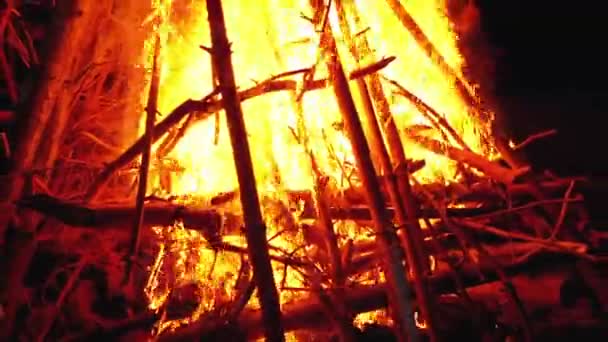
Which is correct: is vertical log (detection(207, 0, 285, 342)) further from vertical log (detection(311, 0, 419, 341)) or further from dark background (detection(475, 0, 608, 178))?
dark background (detection(475, 0, 608, 178))

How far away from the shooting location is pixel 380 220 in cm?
288

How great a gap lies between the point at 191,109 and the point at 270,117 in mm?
1293

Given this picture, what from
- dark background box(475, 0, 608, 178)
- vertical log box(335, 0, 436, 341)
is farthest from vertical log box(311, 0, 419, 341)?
dark background box(475, 0, 608, 178)

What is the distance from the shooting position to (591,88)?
20.6 ft

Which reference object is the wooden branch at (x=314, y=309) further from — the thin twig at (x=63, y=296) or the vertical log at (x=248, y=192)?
the vertical log at (x=248, y=192)

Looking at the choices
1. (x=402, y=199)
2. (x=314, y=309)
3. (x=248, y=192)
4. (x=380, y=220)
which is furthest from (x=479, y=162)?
(x=248, y=192)

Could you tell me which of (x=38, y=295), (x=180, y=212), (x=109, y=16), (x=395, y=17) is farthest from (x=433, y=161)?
(x=38, y=295)

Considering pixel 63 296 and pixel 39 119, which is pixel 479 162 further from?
pixel 39 119

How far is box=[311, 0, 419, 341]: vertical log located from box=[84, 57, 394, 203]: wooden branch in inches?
6.7

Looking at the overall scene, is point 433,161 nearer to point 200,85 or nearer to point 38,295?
point 200,85

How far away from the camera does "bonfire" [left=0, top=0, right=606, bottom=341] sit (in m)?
3.28

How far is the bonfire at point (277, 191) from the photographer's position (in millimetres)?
3279

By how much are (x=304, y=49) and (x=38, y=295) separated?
2890 millimetres

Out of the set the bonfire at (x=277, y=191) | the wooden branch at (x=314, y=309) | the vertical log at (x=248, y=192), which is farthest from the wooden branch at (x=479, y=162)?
the vertical log at (x=248, y=192)
